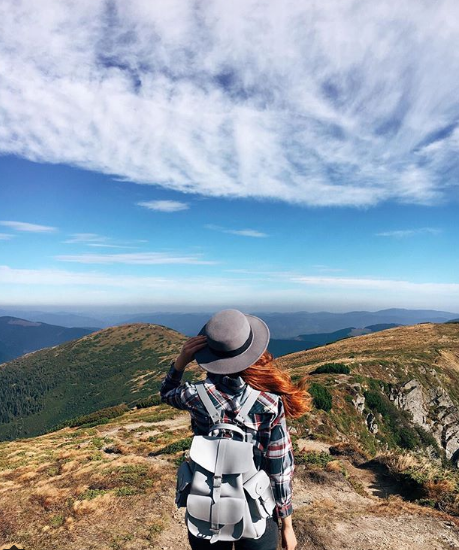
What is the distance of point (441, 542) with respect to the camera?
720 cm

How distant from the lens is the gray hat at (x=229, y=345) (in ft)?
10.5

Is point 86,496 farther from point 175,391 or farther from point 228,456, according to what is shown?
point 228,456

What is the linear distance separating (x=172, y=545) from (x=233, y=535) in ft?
18.3

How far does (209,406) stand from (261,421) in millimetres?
540

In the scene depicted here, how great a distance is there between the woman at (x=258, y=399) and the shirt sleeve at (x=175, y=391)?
15mm

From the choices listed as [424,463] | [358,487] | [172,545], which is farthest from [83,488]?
[424,463]

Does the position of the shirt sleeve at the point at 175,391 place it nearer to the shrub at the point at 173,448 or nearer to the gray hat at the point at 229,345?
the gray hat at the point at 229,345

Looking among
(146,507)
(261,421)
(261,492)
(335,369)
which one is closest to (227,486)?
(261,492)

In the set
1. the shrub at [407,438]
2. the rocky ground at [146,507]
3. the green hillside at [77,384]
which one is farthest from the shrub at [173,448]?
the green hillside at [77,384]

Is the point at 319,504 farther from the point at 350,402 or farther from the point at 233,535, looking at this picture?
the point at 350,402

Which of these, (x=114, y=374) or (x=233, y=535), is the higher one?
(x=233, y=535)

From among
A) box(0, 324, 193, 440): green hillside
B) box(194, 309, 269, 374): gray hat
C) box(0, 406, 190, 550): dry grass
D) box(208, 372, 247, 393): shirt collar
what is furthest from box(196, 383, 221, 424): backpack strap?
box(0, 324, 193, 440): green hillside

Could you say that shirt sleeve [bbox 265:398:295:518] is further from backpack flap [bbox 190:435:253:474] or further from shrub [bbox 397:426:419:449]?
shrub [bbox 397:426:419:449]

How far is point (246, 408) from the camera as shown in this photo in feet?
10.6
